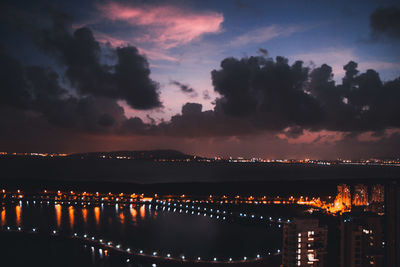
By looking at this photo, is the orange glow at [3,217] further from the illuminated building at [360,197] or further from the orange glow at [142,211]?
the illuminated building at [360,197]

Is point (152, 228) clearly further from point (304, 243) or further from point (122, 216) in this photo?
point (304, 243)

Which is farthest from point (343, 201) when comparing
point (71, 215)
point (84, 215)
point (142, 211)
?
point (71, 215)

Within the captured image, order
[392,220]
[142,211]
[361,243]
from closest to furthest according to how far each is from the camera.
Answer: [361,243]
[392,220]
[142,211]

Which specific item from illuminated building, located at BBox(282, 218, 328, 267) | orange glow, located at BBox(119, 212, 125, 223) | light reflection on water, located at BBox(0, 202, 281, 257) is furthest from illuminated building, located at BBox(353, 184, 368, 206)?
orange glow, located at BBox(119, 212, 125, 223)

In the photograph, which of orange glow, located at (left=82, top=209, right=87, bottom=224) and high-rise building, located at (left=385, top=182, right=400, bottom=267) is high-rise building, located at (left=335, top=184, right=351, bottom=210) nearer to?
high-rise building, located at (left=385, top=182, right=400, bottom=267)

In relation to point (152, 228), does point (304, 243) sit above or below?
above

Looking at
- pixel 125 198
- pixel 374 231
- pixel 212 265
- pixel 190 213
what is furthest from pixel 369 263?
pixel 125 198
